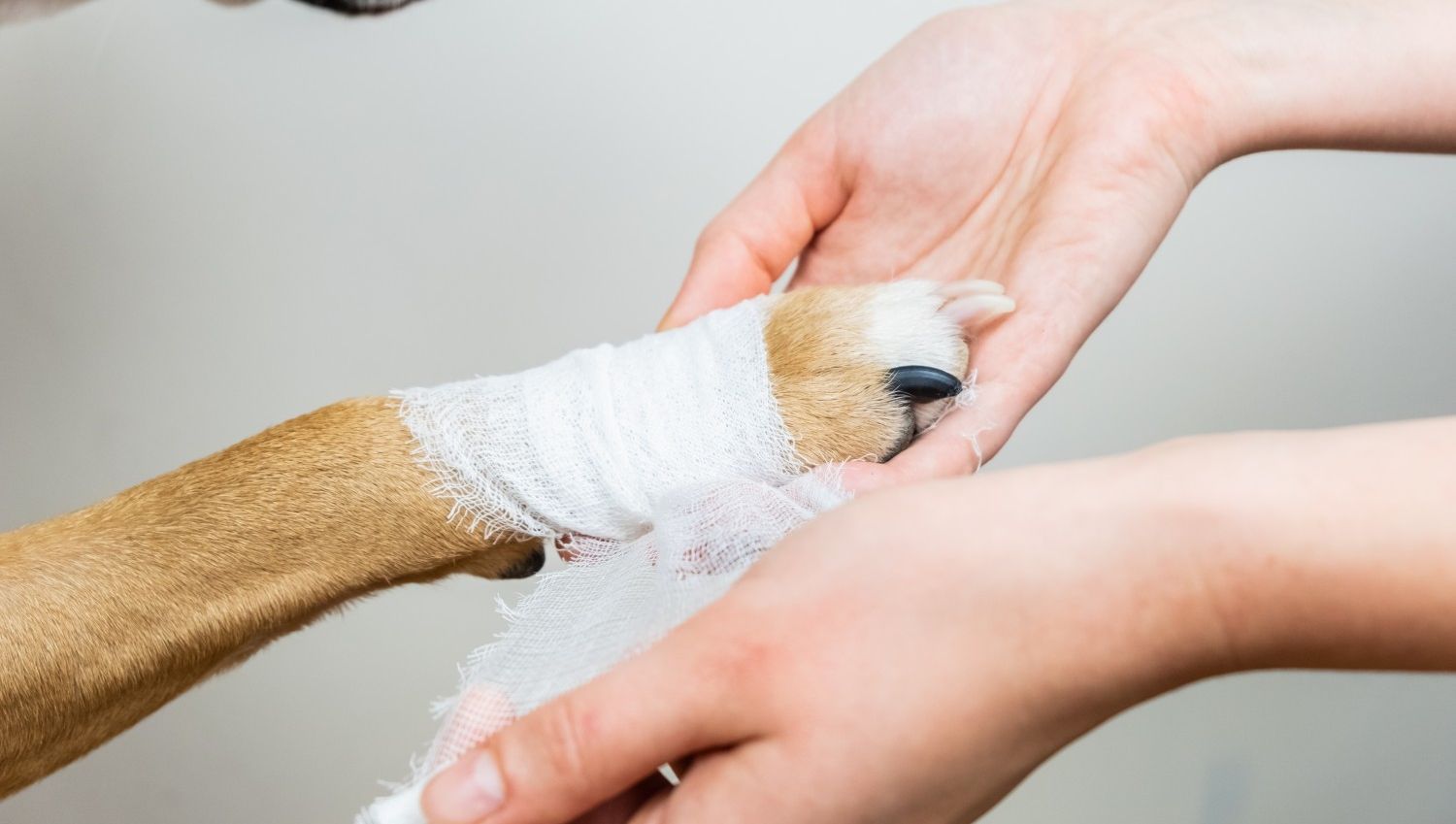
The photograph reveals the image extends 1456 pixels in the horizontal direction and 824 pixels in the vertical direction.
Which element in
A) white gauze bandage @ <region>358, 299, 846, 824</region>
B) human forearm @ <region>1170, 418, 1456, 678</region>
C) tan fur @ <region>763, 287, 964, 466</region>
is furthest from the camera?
tan fur @ <region>763, 287, 964, 466</region>

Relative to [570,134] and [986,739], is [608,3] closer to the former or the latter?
[570,134]

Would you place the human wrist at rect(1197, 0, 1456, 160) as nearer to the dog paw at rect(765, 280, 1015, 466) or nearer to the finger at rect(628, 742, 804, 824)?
the dog paw at rect(765, 280, 1015, 466)

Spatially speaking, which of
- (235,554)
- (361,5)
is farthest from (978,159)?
(235,554)

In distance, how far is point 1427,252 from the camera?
1094mm

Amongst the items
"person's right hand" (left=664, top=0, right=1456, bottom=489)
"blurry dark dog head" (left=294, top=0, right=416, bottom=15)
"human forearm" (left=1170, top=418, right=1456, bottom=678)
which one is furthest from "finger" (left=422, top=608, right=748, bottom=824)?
"blurry dark dog head" (left=294, top=0, right=416, bottom=15)

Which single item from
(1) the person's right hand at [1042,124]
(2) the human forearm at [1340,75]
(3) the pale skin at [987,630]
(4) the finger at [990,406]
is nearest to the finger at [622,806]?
(3) the pale skin at [987,630]

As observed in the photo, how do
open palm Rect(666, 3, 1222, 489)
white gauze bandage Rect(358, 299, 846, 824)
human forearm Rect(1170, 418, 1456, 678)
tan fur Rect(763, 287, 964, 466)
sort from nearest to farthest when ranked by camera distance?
human forearm Rect(1170, 418, 1456, 678)
white gauze bandage Rect(358, 299, 846, 824)
tan fur Rect(763, 287, 964, 466)
open palm Rect(666, 3, 1222, 489)

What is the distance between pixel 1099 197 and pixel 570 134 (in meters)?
0.62

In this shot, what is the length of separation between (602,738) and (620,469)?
249 millimetres

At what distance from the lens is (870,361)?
677mm

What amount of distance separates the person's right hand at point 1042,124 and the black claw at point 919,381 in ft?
0.53

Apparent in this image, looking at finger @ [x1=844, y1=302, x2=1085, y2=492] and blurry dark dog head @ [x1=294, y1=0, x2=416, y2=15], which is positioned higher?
blurry dark dog head @ [x1=294, y1=0, x2=416, y2=15]

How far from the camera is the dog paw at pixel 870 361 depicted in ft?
2.19

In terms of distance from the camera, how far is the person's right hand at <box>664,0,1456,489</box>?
2.71 ft
